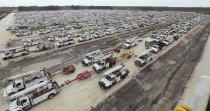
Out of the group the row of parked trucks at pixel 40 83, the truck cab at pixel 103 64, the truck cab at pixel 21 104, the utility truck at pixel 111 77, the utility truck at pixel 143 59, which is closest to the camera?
the truck cab at pixel 21 104

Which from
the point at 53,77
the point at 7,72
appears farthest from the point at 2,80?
the point at 53,77

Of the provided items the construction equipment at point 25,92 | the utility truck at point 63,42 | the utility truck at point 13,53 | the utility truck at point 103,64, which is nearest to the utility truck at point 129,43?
the utility truck at point 103,64

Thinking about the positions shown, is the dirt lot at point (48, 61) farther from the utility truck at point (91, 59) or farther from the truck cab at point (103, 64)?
the truck cab at point (103, 64)

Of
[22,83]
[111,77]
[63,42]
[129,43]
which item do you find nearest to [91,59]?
[111,77]

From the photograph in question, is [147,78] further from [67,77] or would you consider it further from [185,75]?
[67,77]

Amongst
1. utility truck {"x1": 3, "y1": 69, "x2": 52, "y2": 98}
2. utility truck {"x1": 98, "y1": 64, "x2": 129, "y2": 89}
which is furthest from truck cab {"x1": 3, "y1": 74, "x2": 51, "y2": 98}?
utility truck {"x1": 98, "y1": 64, "x2": 129, "y2": 89}

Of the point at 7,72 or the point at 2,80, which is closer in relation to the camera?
the point at 2,80
